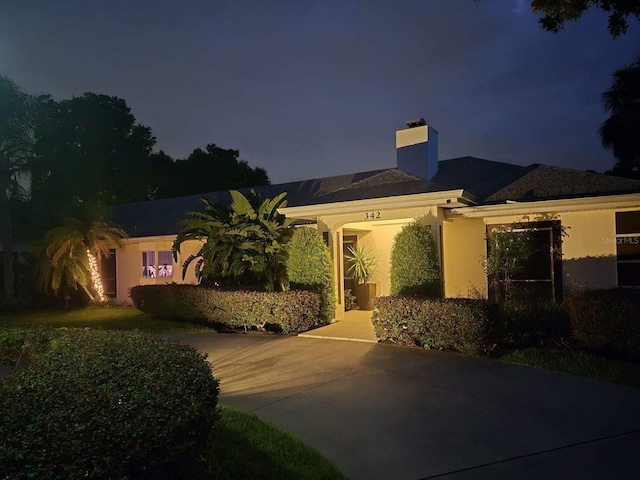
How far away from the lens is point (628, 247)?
33.2ft

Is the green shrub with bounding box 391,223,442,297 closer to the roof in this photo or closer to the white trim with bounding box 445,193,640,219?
the roof

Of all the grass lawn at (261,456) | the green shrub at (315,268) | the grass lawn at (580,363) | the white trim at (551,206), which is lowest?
the grass lawn at (261,456)

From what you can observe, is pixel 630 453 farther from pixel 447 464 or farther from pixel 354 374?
pixel 354 374

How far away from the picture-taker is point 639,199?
9703 mm

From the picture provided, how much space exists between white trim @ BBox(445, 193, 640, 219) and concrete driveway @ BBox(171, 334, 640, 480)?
3.94m

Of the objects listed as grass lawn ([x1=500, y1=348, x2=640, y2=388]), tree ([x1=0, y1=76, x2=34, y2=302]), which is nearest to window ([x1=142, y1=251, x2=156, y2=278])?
tree ([x1=0, y1=76, x2=34, y2=302])

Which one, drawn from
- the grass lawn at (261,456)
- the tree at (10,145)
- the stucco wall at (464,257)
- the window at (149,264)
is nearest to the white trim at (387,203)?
the stucco wall at (464,257)

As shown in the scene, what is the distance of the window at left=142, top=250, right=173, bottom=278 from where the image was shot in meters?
18.1

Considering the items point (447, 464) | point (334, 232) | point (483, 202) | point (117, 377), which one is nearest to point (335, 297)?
point (334, 232)

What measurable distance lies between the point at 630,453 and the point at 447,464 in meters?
1.63

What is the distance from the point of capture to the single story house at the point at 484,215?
10.2 meters

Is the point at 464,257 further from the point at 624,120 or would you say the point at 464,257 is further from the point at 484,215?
the point at 624,120

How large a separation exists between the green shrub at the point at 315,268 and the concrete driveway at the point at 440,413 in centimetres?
302

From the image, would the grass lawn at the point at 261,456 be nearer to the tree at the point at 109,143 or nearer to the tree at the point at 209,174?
the tree at the point at 109,143
